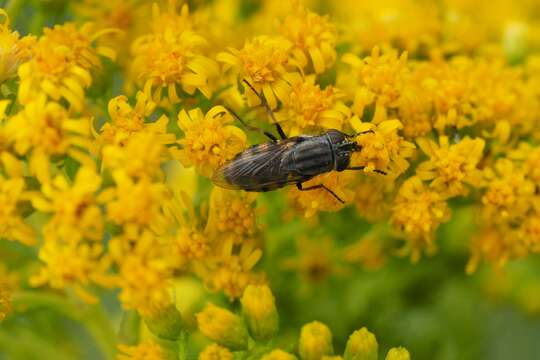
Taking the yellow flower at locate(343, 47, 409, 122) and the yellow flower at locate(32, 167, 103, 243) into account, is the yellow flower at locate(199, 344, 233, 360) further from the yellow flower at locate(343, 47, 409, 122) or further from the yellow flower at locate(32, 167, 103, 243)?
the yellow flower at locate(343, 47, 409, 122)

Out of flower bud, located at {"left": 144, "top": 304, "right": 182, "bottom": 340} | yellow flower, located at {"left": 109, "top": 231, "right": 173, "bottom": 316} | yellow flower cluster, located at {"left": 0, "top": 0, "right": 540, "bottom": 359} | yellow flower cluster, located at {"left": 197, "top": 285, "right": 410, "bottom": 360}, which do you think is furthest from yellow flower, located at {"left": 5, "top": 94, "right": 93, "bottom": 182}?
yellow flower cluster, located at {"left": 197, "top": 285, "right": 410, "bottom": 360}

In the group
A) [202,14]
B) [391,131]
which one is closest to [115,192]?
[391,131]

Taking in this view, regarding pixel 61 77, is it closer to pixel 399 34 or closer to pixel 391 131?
pixel 391 131

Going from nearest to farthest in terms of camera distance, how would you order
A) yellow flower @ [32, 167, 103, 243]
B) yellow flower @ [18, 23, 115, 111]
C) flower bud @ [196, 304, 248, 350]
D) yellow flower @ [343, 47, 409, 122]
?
yellow flower @ [32, 167, 103, 243] < yellow flower @ [18, 23, 115, 111] < flower bud @ [196, 304, 248, 350] < yellow flower @ [343, 47, 409, 122]

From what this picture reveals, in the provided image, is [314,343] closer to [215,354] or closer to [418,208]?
[215,354]

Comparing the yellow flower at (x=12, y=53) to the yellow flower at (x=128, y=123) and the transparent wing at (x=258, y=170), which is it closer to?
the yellow flower at (x=128, y=123)
